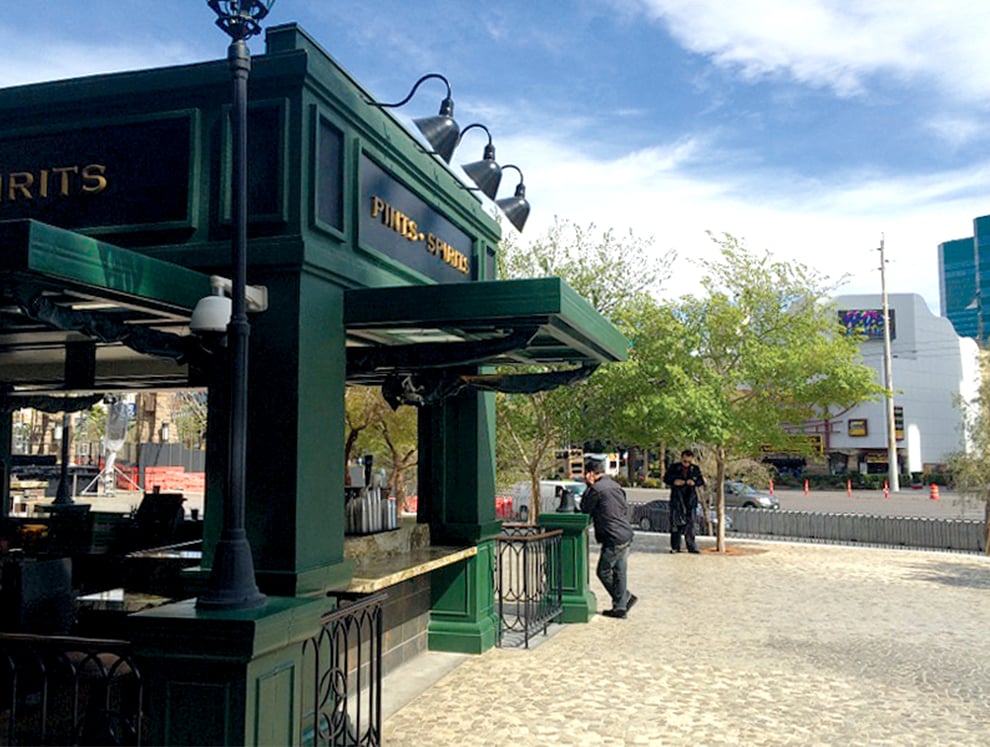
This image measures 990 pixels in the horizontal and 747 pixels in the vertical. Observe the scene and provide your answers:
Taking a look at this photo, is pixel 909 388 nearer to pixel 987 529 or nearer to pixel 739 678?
pixel 987 529

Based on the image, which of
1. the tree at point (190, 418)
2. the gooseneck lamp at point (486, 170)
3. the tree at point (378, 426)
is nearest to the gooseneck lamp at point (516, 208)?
the gooseneck lamp at point (486, 170)

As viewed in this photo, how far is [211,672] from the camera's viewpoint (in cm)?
376

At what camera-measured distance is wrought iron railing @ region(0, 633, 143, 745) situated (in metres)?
4.07

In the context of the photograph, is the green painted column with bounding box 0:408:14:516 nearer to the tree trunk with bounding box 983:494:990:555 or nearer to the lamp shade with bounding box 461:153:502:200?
the lamp shade with bounding box 461:153:502:200

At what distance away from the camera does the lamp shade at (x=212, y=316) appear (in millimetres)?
4539

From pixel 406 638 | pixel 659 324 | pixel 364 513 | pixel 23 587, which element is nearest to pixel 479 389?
pixel 364 513

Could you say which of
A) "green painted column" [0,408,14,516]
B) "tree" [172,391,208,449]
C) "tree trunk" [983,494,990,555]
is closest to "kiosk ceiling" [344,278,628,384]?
"green painted column" [0,408,14,516]

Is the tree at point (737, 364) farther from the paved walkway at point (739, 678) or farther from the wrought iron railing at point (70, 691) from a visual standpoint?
the wrought iron railing at point (70, 691)

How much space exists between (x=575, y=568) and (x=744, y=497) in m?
25.1

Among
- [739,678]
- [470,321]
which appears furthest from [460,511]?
[470,321]

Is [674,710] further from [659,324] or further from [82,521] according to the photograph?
[659,324]

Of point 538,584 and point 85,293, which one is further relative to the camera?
point 538,584

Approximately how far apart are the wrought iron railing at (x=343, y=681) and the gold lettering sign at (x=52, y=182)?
3.53 meters

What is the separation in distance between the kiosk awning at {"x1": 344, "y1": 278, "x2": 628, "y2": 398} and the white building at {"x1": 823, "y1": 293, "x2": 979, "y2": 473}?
64139mm
